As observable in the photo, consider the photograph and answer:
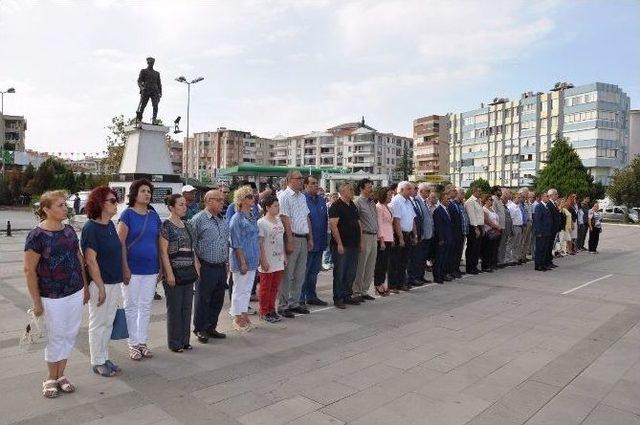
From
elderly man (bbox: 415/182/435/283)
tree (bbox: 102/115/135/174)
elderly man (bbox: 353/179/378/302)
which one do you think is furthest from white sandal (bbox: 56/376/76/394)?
tree (bbox: 102/115/135/174)

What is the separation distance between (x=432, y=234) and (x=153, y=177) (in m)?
11.8

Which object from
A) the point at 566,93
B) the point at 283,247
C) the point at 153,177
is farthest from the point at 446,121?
the point at 283,247

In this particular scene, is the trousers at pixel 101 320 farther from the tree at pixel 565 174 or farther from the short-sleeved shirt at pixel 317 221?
the tree at pixel 565 174

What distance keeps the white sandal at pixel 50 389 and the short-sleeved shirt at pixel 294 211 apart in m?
3.61

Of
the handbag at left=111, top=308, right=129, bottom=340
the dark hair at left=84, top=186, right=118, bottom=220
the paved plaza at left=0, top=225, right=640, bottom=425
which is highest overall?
the dark hair at left=84, top=186, right=118, bottom=220

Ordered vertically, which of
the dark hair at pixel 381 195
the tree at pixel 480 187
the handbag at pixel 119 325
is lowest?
the handbag at pixel 119 325

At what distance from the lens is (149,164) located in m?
18.0

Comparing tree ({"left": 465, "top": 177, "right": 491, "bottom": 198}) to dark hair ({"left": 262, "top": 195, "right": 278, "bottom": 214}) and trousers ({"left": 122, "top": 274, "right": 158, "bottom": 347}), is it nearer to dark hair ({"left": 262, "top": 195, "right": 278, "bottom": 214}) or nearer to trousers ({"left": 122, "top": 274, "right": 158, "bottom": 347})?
dark hair ({"left": 262, "top": 195, "right": 278, "bottom": 214})

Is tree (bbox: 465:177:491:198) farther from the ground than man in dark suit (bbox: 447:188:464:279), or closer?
farther from the ground

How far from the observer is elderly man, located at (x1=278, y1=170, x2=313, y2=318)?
7008 mm

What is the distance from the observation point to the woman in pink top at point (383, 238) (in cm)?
833

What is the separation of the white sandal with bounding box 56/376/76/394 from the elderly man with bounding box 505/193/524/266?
34.7ft

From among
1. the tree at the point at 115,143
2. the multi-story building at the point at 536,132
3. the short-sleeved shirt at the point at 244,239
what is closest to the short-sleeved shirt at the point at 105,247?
the short-sleeved shirt at the point at 244,239

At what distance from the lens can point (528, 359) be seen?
204 inches
